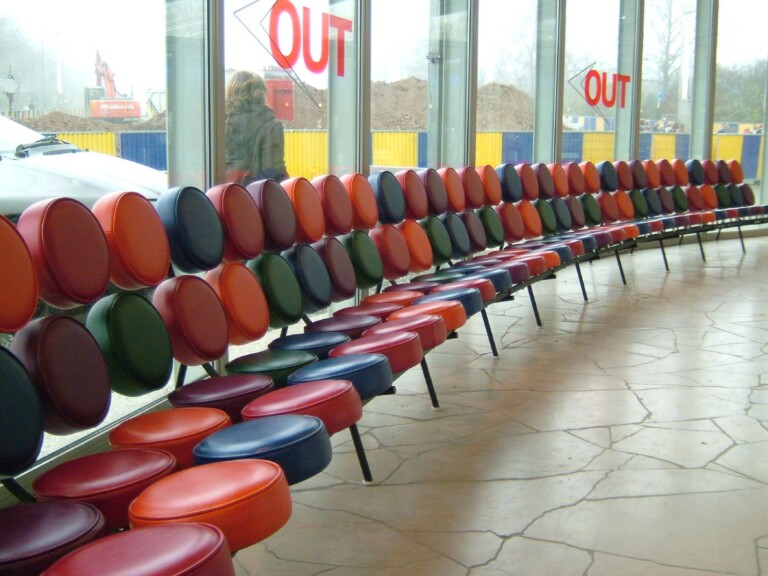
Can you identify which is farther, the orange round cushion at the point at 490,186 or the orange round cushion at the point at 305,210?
the orange round cushion at the point at 490,186

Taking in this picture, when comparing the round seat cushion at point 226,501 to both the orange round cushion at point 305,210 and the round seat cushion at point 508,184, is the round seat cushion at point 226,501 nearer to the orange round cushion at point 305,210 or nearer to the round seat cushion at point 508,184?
the orange round cushion at point 305,210

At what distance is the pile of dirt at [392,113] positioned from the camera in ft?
11.3

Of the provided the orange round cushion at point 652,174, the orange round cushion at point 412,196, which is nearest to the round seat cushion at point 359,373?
the orange round cushion at point 412,196

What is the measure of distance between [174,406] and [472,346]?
281 cm

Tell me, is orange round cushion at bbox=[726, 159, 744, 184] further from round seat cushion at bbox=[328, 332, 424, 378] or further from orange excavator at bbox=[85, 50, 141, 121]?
orange excavator at bbox=[85, 50, 141, 121]

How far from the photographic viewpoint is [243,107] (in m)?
4.56

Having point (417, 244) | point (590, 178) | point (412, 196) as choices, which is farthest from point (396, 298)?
point (590, 178)

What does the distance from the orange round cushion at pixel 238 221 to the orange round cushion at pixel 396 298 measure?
91cm

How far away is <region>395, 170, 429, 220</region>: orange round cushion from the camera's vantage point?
17.0 feet

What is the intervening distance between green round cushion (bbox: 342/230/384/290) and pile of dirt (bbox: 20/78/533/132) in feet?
3.22

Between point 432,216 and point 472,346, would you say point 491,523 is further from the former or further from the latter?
point 432,216

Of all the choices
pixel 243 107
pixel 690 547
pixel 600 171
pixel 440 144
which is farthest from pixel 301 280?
pixel 600 171

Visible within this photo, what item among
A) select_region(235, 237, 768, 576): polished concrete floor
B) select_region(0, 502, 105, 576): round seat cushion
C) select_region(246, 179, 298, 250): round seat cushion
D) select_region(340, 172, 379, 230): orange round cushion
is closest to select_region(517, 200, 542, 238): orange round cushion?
select_region(235, 237, 768, 576): polished concrete floor

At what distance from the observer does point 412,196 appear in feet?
17.0
